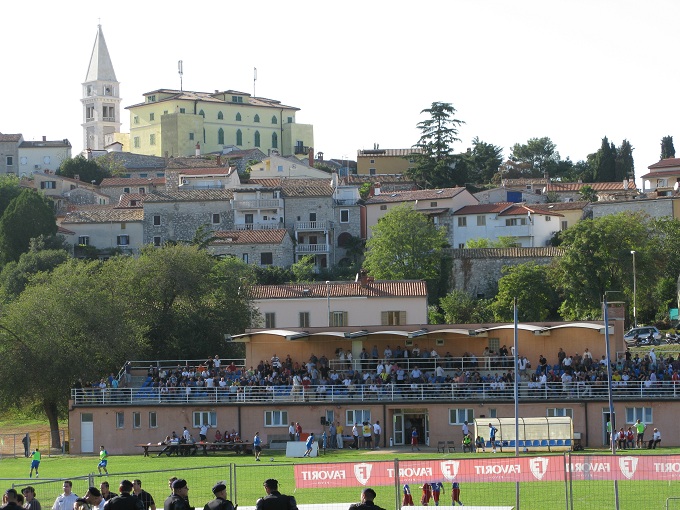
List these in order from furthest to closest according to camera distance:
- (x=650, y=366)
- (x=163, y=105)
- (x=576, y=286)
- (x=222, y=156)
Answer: (x=163, y=105) → (x=222, y=156) → (x=576, y=286) → (x=650, y=366)

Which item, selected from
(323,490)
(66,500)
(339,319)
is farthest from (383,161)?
(66,500)

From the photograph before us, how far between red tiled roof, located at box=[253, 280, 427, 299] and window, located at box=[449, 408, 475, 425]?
17.0 m

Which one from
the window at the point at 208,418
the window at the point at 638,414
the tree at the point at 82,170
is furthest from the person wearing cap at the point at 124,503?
the tree at the point at 82,170

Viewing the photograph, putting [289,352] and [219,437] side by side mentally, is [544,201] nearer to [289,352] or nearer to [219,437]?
[289,352]

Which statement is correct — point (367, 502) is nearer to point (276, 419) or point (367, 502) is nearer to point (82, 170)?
point (276, 419)

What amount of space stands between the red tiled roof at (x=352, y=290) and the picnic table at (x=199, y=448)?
1940 centimetres

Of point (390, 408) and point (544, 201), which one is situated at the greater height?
point (544, 201)

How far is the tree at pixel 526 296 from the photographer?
82062 mm

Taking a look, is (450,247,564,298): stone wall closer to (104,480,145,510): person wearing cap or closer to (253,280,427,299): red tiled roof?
(253,280,427,299): red tiled roof

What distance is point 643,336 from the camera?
7275 centimetres

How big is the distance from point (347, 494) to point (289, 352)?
29.1 metres

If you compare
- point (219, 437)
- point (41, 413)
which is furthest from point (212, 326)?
point (219, 437)

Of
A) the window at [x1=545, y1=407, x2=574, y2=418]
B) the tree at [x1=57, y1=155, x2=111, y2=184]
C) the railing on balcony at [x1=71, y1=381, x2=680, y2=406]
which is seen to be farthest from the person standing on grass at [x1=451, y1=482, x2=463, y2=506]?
the tree at [x1=57, y1=155, x2=111, y2=184]

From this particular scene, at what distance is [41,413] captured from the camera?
2435 inches
